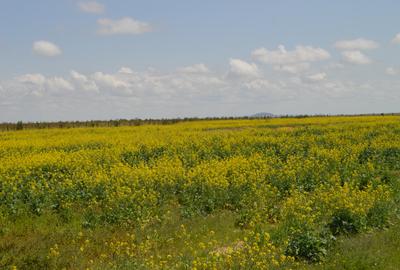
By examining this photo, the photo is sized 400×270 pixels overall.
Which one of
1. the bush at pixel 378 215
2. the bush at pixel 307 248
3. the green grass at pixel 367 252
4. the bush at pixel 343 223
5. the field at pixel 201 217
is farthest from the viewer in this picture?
the bush at pixel 378 215

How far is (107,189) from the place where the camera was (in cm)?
1308

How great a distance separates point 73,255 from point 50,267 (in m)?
0.67

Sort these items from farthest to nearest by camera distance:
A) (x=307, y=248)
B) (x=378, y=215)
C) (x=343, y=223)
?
(x=378, y=215), (x=343, y=223), (x=307, y=248)

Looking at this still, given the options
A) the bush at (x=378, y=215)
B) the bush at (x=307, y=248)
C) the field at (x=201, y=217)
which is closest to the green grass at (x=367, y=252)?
the field at (x=201, y=217)

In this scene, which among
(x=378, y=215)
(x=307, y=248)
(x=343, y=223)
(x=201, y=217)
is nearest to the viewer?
(x=307, y=248)

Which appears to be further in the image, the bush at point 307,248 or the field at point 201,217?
the bush at point 307,248

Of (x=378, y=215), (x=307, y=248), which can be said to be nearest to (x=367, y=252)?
(x=307, y=248)

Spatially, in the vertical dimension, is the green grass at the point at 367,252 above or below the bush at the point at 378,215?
below

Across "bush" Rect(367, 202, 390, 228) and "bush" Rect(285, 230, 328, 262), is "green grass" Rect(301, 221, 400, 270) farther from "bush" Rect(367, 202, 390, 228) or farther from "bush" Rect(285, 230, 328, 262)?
"bush" Rect(367, 202, 390, 228)

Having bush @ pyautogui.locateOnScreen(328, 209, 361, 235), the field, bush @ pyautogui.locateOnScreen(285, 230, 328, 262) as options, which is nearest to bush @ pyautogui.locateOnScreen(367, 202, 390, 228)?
the field

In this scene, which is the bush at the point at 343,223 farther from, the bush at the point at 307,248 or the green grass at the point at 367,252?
the bush at the point at 307,248

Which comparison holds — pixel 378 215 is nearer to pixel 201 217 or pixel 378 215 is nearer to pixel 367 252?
pixel 367 252

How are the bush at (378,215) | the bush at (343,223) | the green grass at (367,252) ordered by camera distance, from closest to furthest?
the green grass at (367,252) → the bush at (343,223) → the bush at (378,215)

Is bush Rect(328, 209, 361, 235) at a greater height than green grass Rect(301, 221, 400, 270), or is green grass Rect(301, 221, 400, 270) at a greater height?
bush Rect(328, 209, 361, 235)
